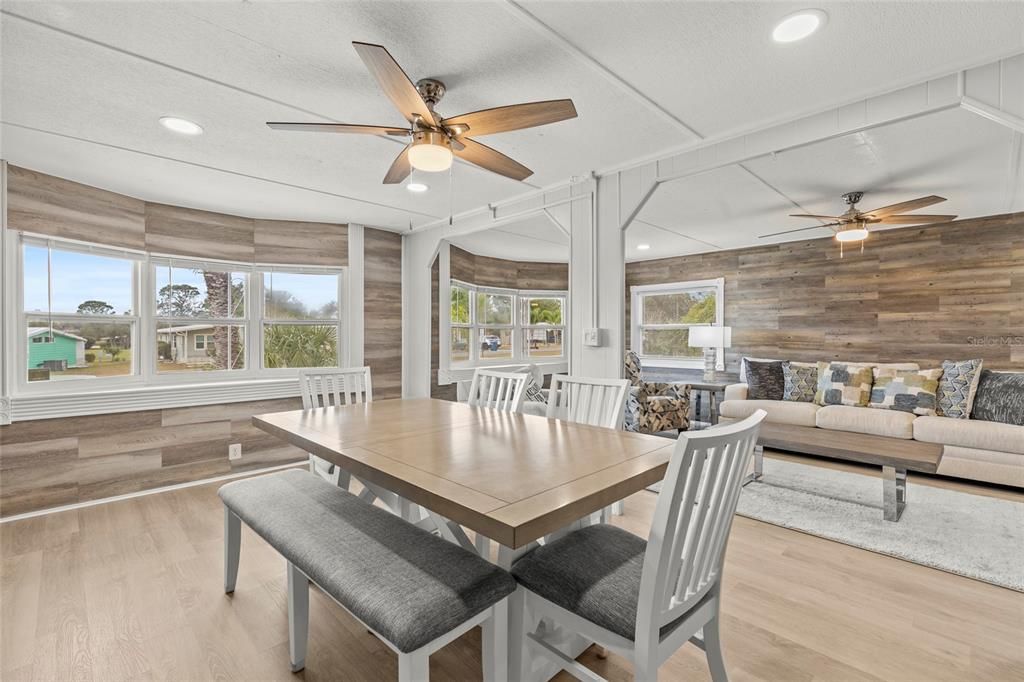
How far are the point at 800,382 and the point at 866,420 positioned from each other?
0.83m

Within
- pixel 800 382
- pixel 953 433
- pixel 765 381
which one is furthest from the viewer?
pixel 765 381

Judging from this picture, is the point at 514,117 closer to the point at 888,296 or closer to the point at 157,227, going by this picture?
the point at 157,227

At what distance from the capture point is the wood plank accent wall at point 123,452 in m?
3.05

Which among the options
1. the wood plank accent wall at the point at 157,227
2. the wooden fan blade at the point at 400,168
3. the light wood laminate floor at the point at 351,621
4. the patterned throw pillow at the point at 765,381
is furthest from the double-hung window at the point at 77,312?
the patterned throw pillow at the point at 765,381

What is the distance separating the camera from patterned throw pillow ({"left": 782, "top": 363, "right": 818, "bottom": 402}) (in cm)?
487

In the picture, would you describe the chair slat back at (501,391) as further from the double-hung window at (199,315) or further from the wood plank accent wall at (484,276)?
the double-hung window at (199,315)

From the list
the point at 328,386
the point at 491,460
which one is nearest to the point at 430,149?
the point at 491,460

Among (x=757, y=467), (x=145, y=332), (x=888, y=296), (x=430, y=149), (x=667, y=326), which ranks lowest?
(x=757, y=467)

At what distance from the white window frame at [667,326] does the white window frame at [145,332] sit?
4.20 metres

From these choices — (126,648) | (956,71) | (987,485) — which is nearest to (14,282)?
(126,648)

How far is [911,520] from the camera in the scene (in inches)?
114

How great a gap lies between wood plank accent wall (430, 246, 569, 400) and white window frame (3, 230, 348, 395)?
0.92 m

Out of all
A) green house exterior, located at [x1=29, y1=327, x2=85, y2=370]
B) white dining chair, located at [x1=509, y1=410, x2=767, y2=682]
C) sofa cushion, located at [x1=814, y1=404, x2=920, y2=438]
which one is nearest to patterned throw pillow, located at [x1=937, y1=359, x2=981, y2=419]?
sofa cushion, located at [x1=814, y1=404, x2=920, y2=438]

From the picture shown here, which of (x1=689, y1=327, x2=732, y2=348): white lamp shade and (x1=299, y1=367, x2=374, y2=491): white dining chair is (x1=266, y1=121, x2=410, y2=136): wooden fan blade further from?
(x1=689, y1=327, x2=732, y2=348): white lamp shade
